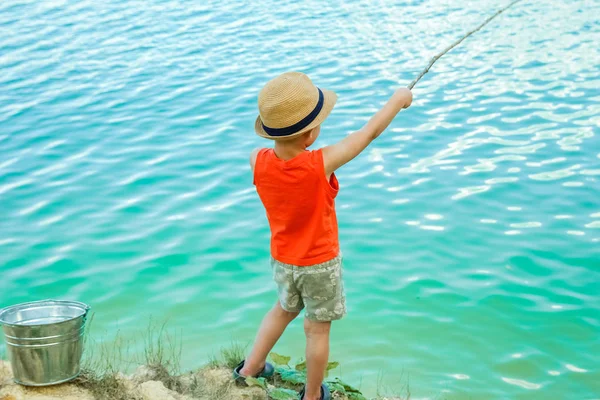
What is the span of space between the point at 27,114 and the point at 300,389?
22.4 ft

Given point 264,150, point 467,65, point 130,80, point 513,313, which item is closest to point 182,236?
point 513,313

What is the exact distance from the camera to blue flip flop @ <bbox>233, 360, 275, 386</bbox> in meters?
3.89

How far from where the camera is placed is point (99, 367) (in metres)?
3.94

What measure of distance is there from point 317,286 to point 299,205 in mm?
363

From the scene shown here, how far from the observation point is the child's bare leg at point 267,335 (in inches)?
145

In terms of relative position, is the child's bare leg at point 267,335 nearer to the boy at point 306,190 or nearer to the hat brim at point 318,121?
the boy at point 306,190

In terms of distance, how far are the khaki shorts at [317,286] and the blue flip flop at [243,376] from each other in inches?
23.8

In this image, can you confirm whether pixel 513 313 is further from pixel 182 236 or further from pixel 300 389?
pixel 182 236

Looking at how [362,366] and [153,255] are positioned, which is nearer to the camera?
[362,366]

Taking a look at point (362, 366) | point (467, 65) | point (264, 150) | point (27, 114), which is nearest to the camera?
point (264, 150)

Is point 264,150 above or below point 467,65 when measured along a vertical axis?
below

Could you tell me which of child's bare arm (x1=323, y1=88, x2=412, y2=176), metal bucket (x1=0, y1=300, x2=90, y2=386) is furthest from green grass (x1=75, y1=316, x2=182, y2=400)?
child's bare arm (x1=323, y1=88, x2=412, y2=176)

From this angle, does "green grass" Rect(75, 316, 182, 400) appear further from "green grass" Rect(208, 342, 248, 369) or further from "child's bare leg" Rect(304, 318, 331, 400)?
"child's bare leg" Rect(304, 318, 331, 400)

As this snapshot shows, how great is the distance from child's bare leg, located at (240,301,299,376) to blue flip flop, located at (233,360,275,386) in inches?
0.9
